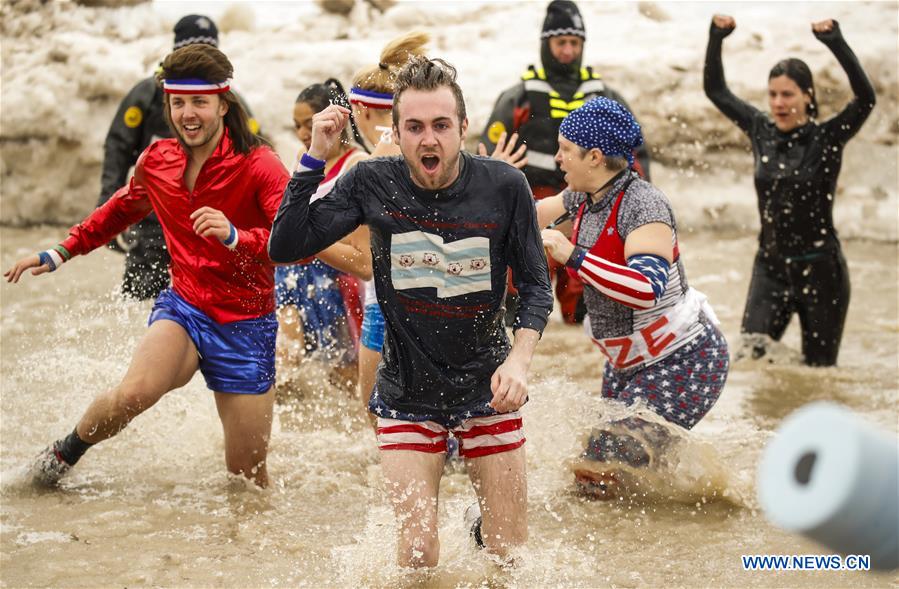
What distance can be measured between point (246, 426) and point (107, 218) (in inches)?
38.2

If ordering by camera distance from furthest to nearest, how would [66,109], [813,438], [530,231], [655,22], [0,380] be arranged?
[655,22] < [66,109] < [0,380] < [530,231] < [813,438]

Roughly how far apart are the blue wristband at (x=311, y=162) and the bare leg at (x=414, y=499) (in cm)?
88

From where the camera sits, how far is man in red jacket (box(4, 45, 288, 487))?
14.8ft

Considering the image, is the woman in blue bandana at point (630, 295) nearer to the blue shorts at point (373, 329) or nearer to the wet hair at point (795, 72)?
the blue shorts at point (373, 329)

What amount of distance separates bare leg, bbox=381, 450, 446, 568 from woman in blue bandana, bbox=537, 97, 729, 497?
46.0 inches

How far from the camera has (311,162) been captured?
3.41 metres

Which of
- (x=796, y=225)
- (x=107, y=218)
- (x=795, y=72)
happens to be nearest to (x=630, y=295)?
(x=107, y=218)

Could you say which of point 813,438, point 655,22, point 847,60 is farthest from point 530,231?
point 655,22

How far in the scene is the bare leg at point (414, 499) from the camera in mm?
3574

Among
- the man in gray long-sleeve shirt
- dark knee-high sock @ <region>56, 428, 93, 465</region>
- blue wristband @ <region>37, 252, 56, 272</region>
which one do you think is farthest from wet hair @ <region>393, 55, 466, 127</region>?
dark knee-high sock @ <region>56, 428, 93, 465</region>

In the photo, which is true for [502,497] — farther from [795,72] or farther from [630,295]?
[795,72]

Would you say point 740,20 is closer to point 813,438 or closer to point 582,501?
point 582,501

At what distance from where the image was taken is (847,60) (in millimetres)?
6566

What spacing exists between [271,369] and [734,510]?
6.21 ft
